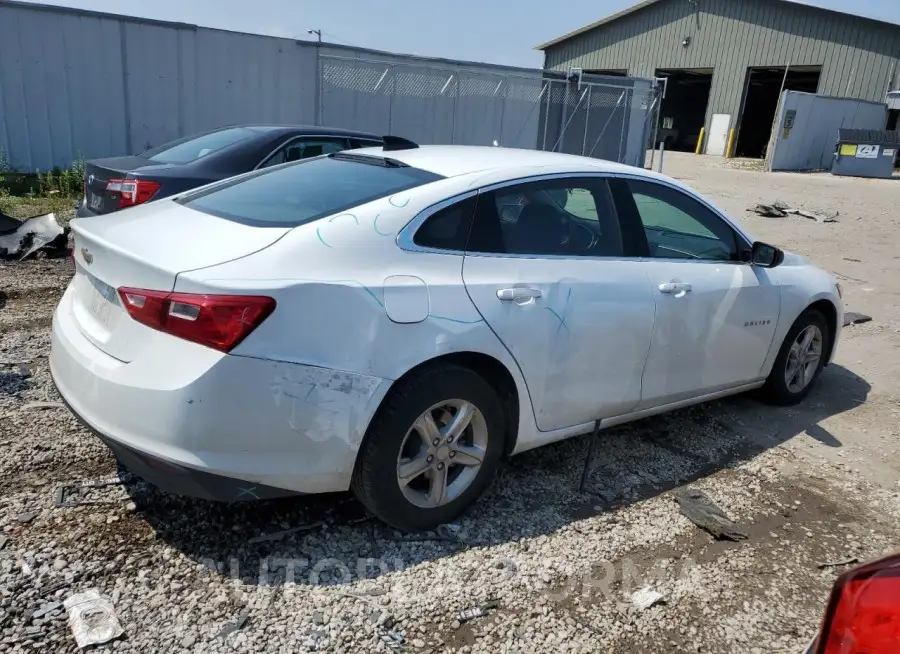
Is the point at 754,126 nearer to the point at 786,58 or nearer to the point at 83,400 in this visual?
the point at 786,58

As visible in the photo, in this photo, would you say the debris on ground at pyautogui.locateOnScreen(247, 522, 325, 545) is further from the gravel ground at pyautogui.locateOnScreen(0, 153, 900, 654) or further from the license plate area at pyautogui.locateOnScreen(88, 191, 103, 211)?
the license plate area at pyautogui.locateOnScreen(88, 191, 103, 211)

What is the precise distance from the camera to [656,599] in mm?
2838

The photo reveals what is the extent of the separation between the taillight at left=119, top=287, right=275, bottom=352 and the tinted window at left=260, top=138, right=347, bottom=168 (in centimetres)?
446

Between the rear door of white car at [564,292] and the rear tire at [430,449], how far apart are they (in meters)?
0.27

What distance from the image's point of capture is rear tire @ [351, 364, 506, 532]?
2.78 meters

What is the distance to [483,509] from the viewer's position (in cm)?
336

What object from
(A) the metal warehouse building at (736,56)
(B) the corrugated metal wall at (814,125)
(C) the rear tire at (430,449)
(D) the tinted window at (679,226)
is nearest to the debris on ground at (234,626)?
(C) the rear tire at (430,449)

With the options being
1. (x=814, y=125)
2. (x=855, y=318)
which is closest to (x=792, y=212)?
(x=855, y=318)

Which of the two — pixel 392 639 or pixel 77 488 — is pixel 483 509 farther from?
pixel 77 488

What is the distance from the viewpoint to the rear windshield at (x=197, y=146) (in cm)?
666

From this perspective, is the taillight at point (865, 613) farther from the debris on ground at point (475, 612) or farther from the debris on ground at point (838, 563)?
the debris on ground at point (838, 563)

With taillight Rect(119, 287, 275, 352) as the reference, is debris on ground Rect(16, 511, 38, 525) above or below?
below

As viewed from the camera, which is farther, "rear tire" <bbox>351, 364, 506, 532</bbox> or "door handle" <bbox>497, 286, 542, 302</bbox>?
"door handle" <bbox>497, 286, 542, 302</bbox>

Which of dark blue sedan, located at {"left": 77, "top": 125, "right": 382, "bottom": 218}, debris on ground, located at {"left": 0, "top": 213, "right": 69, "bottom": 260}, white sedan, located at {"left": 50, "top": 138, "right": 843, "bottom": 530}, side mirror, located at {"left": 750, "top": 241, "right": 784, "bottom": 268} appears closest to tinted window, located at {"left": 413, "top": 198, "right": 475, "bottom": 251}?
white sedan, located at {"left": 50, "top": 138, "right": 843, "bottom": 530}
